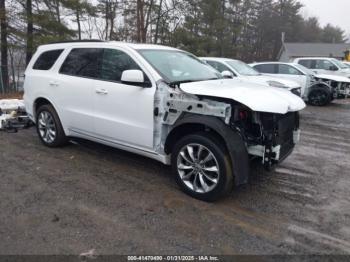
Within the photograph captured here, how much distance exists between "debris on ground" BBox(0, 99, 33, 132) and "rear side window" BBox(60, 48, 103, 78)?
2.72m

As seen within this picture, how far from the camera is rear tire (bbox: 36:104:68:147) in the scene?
18.0 feet

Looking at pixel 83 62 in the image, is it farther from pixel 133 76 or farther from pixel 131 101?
pixel 133 76

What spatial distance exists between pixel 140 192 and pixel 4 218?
5.04 feet

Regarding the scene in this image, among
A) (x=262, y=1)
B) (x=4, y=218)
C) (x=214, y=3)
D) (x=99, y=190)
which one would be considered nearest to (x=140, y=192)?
(x=99, y=190)

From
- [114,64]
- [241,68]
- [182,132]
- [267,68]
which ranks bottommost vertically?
[182,132]

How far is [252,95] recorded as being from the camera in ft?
11.8

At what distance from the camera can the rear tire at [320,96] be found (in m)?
12.2

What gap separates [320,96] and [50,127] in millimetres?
10339

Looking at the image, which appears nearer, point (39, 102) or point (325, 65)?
point (39, 102)

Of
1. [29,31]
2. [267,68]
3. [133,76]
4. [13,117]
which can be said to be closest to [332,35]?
[267,68]

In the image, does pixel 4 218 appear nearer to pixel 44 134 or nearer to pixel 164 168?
pixel 164 168

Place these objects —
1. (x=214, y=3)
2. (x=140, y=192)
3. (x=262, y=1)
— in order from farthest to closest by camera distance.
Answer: (x=262, y=1) < (x=214, y=3) < (x=140, y=192)

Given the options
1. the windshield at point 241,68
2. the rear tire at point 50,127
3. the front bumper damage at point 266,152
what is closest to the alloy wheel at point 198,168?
the front bumper damage at point 266,152

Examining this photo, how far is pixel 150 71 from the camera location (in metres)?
4.17
